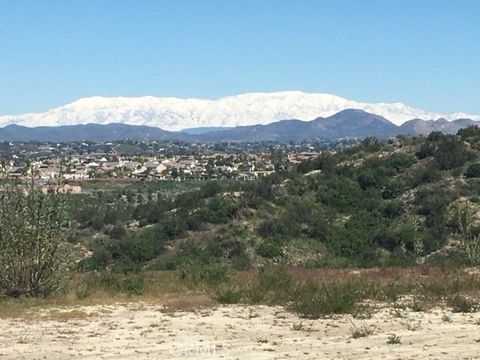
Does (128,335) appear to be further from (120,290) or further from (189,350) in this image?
(120,290)

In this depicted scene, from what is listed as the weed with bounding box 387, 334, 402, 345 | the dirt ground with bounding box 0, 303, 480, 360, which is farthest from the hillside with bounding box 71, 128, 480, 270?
the weed with bounding box 387, 334, 402, 345

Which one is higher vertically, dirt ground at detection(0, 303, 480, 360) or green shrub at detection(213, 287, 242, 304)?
dirt ground at detection(0, 303, 480, 360)

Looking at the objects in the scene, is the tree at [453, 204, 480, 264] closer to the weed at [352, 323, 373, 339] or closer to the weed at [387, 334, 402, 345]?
the weed at [352, 323, 373, 339]

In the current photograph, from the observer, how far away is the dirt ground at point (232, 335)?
11.2 m

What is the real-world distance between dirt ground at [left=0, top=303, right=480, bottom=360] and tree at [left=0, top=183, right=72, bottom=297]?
207 centimetres

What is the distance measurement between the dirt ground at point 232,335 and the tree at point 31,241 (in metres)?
2.07

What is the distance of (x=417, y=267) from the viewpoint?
23.3m

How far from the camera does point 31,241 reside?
1712 cm

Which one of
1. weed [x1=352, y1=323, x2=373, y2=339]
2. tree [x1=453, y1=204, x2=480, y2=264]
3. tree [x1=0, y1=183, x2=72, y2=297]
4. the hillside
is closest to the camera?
weed [x1=352, y1=323, x2=373, y2=339]

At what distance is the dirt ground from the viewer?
11219 millimetres

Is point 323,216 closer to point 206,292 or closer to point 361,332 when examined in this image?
point 206,292

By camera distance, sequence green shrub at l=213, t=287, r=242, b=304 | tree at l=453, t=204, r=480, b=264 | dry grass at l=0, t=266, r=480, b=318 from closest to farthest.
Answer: dry grass at l=0, t=266, r=480, b=318 → green shrub at l=213, t=287, r=242, b=304 → tree at l=453, t=204, r=480, b=264

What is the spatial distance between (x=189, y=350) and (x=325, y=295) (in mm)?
4915

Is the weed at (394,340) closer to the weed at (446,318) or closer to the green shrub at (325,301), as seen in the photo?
the weed at (446,318)
